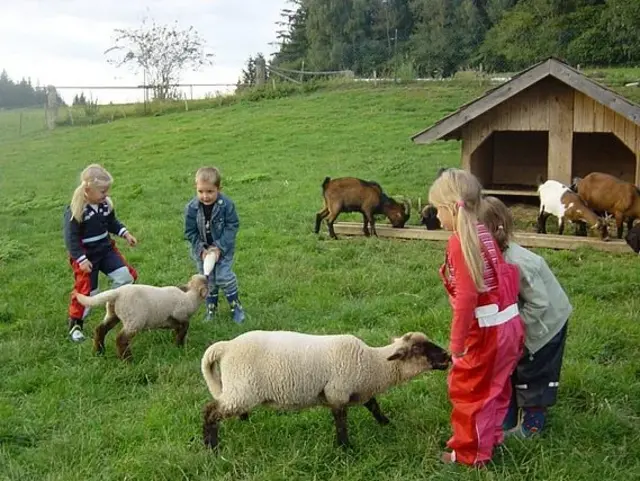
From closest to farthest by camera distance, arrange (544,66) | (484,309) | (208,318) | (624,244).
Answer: (484,309), (208,318), (624,244), (544,66)

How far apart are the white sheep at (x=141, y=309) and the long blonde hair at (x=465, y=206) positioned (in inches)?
117

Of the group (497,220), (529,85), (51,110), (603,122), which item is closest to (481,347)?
(497,220)

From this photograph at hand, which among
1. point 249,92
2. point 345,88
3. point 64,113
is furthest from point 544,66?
point 64,113

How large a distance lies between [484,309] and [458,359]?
0.33m

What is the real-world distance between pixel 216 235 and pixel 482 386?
370cm

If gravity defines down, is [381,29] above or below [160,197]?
above

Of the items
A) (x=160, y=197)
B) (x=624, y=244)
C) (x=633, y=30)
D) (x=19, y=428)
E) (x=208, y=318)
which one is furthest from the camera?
(x=633, y=30)

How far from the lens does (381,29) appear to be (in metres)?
72.0

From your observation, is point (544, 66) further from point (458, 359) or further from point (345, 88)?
point (345, 88)

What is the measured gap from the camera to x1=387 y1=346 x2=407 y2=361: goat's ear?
15.0 feet

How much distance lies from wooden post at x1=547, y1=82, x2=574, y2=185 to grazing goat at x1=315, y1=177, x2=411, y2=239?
2615 millimetres

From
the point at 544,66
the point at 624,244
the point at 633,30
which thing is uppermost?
the point at 633,30

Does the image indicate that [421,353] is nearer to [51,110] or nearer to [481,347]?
[481,347]

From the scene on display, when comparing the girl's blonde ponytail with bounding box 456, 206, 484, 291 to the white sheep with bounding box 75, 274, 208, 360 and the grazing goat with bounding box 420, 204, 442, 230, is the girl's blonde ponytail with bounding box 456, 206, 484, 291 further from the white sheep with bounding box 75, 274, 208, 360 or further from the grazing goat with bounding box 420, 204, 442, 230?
the grazing goat with bounding box 420, 204, 442, 230
